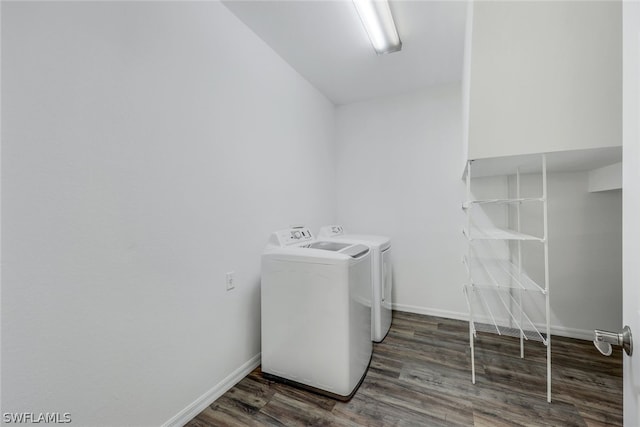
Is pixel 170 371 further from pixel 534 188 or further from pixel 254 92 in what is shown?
pixel 534 188

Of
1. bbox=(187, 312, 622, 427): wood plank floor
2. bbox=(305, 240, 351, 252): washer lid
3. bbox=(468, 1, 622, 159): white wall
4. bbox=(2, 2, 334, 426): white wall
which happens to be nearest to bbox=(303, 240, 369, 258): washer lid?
bbox=(305, 240, 351, 252): washer lid

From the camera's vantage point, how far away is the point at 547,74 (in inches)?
53.6

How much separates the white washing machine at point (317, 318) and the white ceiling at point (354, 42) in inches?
64.4

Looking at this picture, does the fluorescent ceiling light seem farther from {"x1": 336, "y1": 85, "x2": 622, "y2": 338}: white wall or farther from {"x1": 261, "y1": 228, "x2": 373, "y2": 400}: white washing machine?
{"x1": 261, "y1": 228, "x2": 373, "y2": 400}: white washing machine

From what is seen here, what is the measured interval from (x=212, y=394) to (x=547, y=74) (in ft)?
8.58

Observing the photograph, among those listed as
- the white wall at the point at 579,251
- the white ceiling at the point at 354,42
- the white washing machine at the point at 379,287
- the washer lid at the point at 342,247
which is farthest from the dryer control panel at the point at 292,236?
the white wall at the point at 579,251

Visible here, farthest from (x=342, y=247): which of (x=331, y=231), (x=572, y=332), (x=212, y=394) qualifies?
(x=572, y=332)

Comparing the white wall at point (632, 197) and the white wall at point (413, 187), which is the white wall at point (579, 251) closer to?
the white wall at point (413, 187)

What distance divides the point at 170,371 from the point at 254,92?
1.91 metres

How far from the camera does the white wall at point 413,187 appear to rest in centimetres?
270

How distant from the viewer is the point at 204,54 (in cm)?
162

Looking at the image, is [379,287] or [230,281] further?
[379,287]

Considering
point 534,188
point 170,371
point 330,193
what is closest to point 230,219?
point 170,371

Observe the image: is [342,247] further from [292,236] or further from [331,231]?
[331,231]
